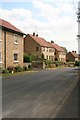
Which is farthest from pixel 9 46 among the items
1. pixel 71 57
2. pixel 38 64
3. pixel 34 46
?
pixel 71 57

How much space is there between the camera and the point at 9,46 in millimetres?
44438

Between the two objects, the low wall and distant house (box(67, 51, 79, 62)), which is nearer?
the low wall

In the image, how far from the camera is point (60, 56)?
390ft

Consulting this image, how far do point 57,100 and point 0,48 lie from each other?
28.0m

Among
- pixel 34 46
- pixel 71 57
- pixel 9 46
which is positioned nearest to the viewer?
pixel 9 46

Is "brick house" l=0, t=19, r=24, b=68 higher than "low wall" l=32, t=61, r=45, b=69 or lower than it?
higher

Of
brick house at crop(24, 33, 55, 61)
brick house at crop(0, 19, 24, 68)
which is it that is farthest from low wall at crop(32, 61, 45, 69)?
brick house at crop(24, 33, 55, 61)

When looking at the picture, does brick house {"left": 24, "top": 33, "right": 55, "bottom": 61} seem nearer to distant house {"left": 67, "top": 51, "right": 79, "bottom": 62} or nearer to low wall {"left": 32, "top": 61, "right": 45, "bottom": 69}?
low wall {"left": 32, "top": 61, "right": 45, "bottom": 69}

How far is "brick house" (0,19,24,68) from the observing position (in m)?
42.1

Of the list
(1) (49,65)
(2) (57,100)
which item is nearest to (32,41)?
(1) (49,65)

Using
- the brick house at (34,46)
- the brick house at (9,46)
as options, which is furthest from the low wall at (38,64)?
the brick house at (34,46)

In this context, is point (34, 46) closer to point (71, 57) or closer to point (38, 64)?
point (38, 64)

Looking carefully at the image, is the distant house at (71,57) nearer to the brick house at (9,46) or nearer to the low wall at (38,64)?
the low wall at (38,64)

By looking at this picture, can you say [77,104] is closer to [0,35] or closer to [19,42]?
[0,35]
